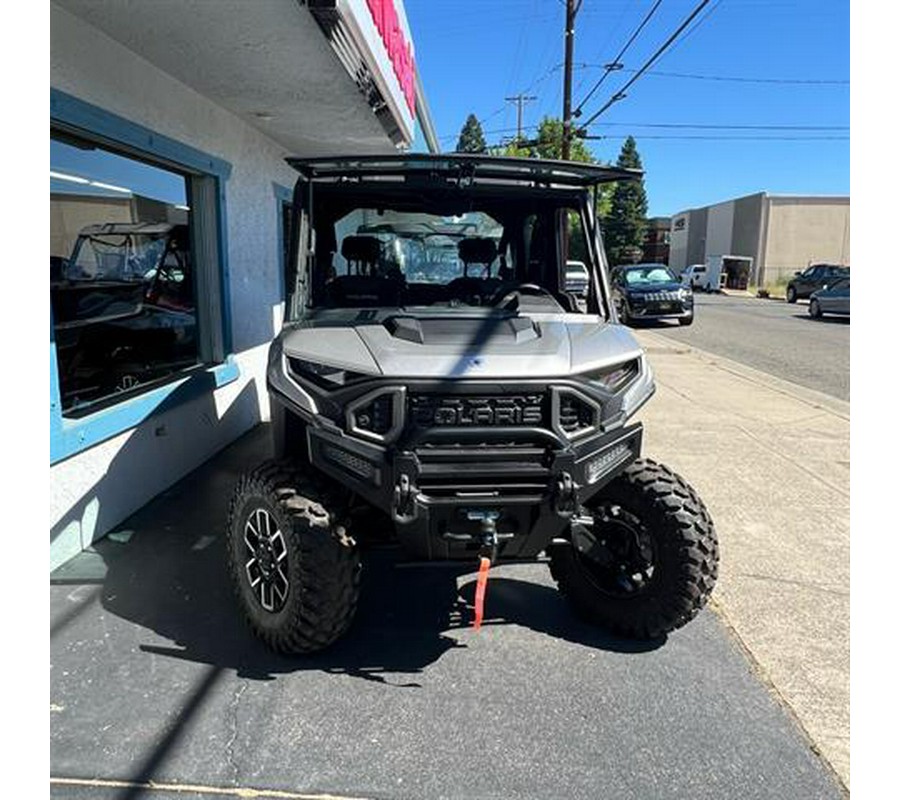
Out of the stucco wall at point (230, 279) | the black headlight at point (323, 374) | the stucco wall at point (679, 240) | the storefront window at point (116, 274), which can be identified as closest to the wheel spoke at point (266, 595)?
the black headlight at point (323, 374)

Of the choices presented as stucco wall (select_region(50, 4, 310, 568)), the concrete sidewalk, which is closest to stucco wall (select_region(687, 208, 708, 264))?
the concrete sidewalk

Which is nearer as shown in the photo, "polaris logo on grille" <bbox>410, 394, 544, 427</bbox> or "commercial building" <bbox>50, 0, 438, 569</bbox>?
"polaris logo on grille" <bbox>410, 394, 544, 427</bbox>

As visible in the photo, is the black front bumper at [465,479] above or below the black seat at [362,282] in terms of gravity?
below

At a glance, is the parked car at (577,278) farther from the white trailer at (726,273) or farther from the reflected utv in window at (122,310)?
the white trailer at (726,273)

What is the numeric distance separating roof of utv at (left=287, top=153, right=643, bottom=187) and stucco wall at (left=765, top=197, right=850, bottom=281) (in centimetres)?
6034

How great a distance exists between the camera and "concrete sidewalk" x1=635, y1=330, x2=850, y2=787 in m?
3.26

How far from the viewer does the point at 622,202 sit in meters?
73.9

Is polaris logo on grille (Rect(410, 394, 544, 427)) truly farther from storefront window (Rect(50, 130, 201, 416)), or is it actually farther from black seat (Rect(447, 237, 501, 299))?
storefront window (Rect(50, 130, 201, 416))

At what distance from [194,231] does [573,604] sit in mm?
4763

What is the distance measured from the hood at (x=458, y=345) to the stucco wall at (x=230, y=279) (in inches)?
78.0

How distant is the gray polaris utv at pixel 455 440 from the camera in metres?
2.89

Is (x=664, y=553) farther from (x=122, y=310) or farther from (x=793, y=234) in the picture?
(x=793, y=234)
